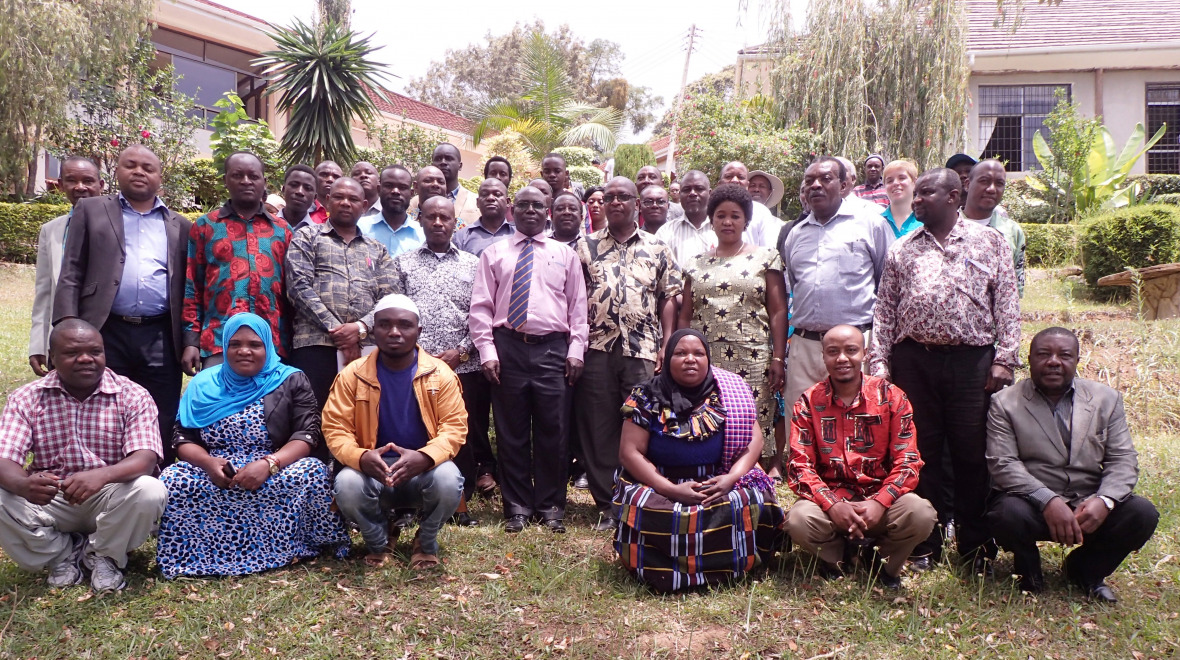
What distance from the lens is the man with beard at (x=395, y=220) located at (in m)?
5.85

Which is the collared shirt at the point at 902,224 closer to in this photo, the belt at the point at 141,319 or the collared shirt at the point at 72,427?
the belt at the point at 141,319

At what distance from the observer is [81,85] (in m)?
14.5

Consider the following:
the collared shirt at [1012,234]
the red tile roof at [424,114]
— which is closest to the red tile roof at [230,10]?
the red tile roof at [424,114]

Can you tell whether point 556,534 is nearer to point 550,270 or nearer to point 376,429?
point 376,429

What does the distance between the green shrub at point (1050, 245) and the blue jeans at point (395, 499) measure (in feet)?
38.4

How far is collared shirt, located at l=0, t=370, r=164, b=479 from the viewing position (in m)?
4.05

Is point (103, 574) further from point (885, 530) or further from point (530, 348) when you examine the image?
point (885, 530)

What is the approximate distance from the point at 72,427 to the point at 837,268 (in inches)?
167

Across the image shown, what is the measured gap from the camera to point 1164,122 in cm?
1895

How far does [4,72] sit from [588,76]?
1016 inches

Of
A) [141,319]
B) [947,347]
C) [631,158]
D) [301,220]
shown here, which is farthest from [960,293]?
[631,158]

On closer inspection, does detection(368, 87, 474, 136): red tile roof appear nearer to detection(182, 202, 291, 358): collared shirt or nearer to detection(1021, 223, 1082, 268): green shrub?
detection(1021, 223, 1082, 268): green shrub

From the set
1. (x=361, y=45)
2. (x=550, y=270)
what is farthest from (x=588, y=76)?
(x=550, y=270)

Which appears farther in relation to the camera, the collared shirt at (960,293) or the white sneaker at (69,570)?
the collared shirt at (960,293)
